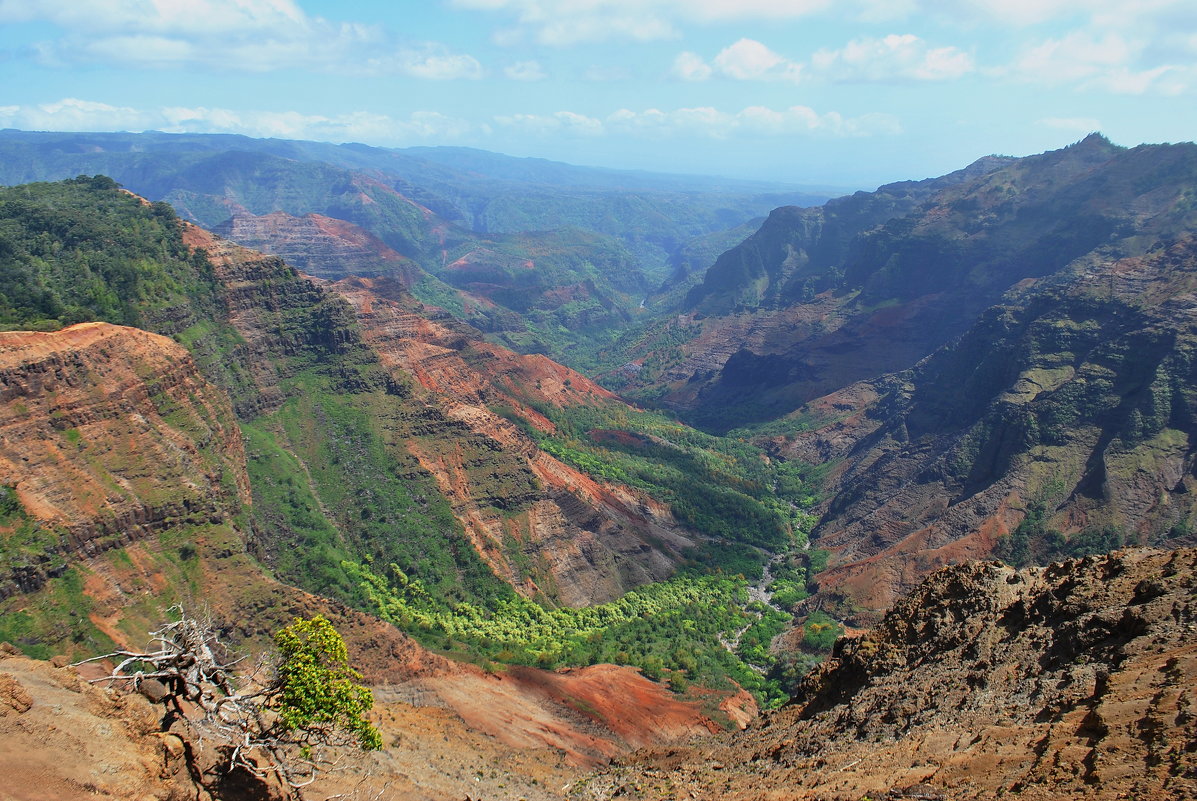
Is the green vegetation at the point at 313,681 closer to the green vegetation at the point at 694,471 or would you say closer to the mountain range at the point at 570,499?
the mountain range at the point at 570,499

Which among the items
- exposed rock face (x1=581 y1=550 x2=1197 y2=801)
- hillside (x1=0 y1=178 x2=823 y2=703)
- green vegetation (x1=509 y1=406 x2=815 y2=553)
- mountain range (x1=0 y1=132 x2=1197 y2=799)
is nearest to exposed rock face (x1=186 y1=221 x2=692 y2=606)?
hillside (x1=0 y1=178 x2=823 y2=703)

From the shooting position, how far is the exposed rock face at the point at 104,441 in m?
→ 53.1

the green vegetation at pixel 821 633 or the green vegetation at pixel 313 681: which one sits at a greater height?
the green vegetation at pixel 313 681

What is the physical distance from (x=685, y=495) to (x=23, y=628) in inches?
3221

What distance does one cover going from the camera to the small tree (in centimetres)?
2005

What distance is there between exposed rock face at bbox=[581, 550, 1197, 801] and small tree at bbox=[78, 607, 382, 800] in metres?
17.4

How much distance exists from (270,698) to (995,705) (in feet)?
95.0

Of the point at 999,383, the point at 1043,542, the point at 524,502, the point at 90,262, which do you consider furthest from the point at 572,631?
the point at 999,383

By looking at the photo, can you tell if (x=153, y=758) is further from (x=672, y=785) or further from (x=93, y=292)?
(x=93, y=292)

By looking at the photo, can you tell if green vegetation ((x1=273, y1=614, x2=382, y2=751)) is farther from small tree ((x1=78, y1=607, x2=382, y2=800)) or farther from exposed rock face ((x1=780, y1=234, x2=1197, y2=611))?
exposed rock face ((x1=780, y1=234, x2=1197, y2=611))

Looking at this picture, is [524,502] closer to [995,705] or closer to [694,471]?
[694,471]

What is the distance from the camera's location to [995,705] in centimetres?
3250

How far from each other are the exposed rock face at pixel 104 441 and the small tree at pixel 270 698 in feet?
99.4

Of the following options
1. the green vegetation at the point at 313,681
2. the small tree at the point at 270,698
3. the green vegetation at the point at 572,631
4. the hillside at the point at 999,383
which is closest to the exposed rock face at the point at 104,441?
the green vegetation at the point at 572,631
